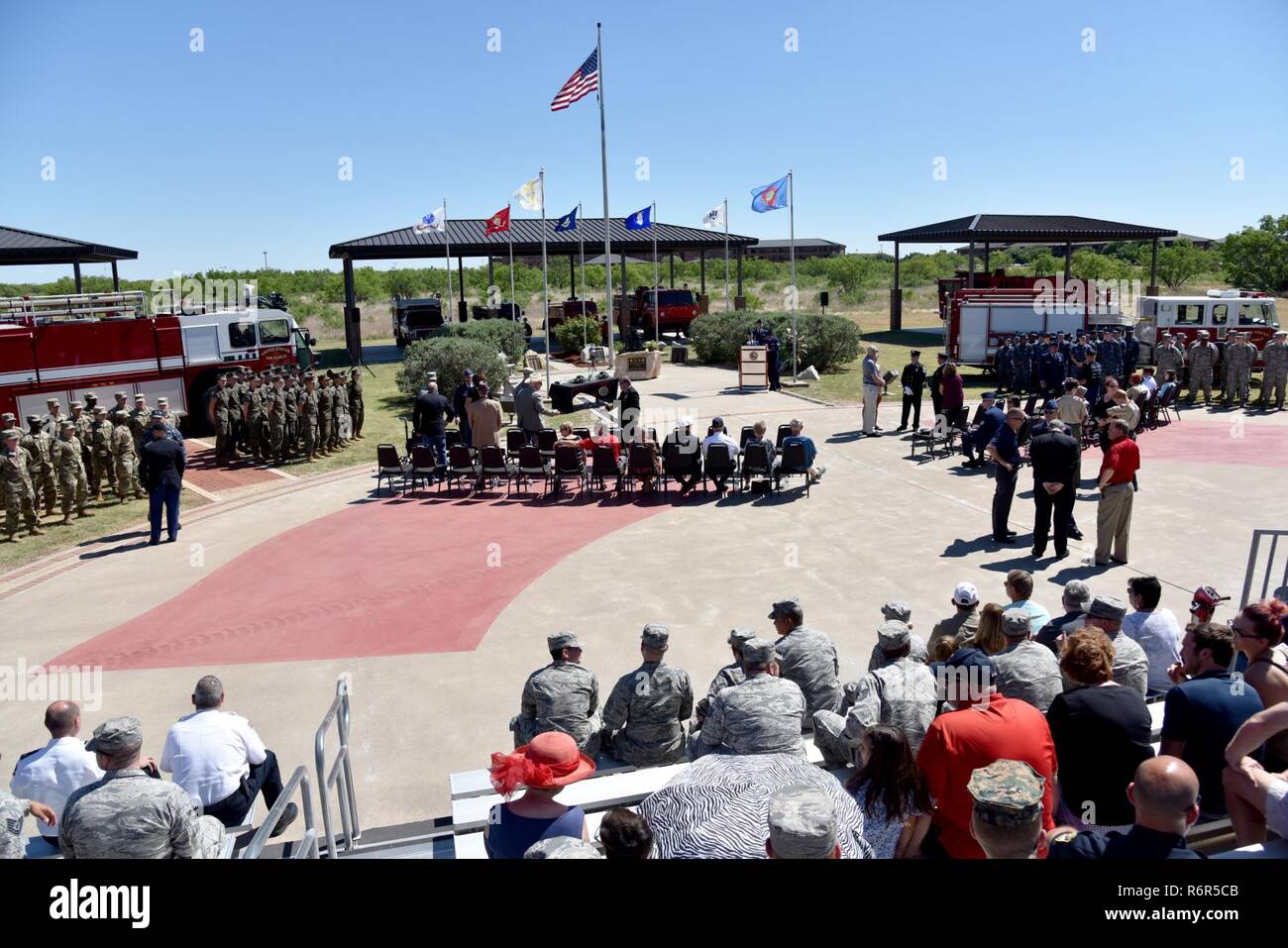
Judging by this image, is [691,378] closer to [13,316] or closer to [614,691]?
[13,316]

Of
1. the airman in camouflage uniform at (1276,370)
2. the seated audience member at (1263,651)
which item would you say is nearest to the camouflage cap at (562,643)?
the seated audience member at (1263,651)

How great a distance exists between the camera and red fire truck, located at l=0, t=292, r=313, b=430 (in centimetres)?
1855

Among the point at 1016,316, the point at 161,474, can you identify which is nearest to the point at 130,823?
the point at 161,474

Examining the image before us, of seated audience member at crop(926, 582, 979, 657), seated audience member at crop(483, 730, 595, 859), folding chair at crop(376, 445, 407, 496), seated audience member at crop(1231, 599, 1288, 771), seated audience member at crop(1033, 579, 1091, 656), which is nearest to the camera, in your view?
seated audience member at crop(483, 730, 595, 859)

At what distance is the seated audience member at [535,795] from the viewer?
410cm

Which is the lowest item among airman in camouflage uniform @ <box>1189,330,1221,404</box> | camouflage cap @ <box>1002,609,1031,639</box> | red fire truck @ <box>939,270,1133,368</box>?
camouflage cap @ <box>1002,609,1031,639</box>

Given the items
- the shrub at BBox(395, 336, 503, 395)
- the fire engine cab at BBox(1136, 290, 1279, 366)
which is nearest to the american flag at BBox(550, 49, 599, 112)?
the shrub at BBox(395, 336, 503, 395)

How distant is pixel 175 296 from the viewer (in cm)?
2253

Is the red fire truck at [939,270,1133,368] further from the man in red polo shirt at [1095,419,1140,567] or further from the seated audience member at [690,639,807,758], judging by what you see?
the seated audience member at [690,639,807,758]

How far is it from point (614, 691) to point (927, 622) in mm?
4385

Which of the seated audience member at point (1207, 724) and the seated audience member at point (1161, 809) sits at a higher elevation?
the seated audience member at point (1161, 809)

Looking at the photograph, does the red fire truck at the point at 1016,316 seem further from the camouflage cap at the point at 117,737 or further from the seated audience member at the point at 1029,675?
the camouflage cap at the point at 117,737

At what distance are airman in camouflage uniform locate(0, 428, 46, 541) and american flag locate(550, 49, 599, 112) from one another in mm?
13725

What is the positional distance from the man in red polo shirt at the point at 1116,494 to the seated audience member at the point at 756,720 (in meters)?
7.10
